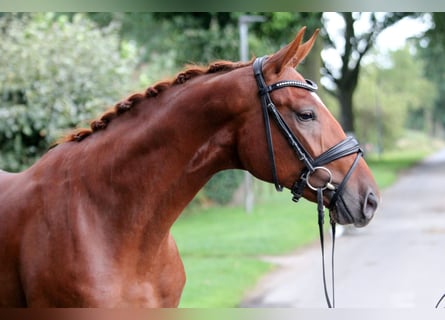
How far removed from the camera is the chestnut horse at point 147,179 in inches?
A: 93.7

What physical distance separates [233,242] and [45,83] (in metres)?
4.13

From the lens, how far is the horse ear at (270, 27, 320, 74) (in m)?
2.32

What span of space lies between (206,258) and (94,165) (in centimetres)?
704

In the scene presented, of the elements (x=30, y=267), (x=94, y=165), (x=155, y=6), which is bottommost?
(x=30, y=267)

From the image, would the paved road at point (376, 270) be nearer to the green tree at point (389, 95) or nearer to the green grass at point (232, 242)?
the green grass at point (232, 242)

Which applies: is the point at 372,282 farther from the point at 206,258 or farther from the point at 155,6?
the point at 155,6

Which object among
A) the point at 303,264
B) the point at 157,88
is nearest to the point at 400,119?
the point at 303,264

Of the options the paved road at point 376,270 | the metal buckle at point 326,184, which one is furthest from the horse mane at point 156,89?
the paved road at point 376,270

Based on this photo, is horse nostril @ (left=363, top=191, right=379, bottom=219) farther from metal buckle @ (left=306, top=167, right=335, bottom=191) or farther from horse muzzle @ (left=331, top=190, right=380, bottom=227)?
metal buckle @ (left=306, top=167, right=335, bottom=191)

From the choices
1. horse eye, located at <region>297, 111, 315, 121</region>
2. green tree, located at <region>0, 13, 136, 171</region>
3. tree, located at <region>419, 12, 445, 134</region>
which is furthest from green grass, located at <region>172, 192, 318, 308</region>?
tree, located at <region>419, 12, 445, 134</region>

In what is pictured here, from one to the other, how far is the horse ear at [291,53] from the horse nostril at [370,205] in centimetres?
61

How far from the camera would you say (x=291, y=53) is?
2.35 meters

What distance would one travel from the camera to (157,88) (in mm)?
2625

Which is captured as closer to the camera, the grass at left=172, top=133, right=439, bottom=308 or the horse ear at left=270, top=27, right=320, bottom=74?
the horse ear at left=270, top=27, right=320, bottom=74
